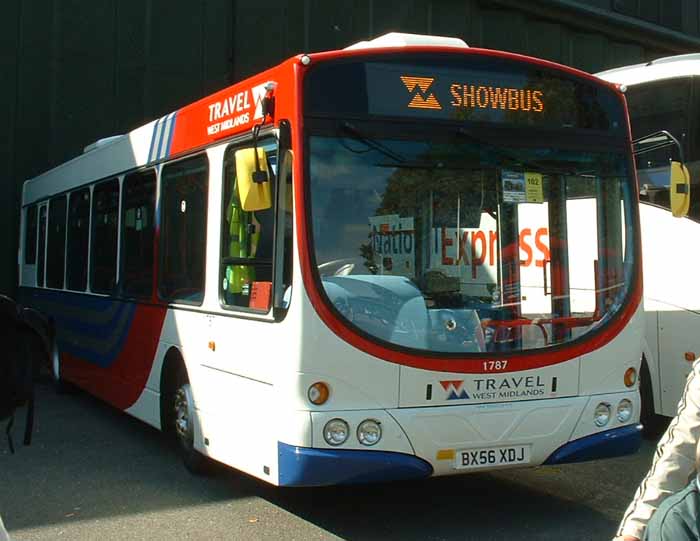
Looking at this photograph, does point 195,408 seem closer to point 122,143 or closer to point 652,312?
point 122,143

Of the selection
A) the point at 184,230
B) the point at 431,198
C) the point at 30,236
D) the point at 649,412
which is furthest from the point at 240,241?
the point at 30,236

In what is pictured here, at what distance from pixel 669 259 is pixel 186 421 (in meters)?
4.61

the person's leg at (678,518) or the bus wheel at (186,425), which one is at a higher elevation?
the person's leg at (678,518)

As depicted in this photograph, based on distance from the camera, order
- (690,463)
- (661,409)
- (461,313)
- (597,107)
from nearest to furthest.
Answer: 1. (690,463)
2. (461,313)
3. (597,107)
4. (661,409)

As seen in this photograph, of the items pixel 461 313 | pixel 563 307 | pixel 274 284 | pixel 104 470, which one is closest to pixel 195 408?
pixel 104 470

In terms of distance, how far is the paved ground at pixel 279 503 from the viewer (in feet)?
19.4

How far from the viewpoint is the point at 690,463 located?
2559 millimetres

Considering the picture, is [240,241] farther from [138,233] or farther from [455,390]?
[138,233]

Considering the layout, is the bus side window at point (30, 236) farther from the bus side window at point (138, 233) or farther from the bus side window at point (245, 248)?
the bus side window at point (245, 248)

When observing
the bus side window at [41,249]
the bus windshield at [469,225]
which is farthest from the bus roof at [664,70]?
the bus side window at [41,249]

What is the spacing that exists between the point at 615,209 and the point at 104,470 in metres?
4.39

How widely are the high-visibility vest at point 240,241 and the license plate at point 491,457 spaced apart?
67.5 inches

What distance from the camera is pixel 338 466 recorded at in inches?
209

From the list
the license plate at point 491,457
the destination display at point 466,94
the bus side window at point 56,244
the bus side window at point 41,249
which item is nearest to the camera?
the license plate at point 491,457
